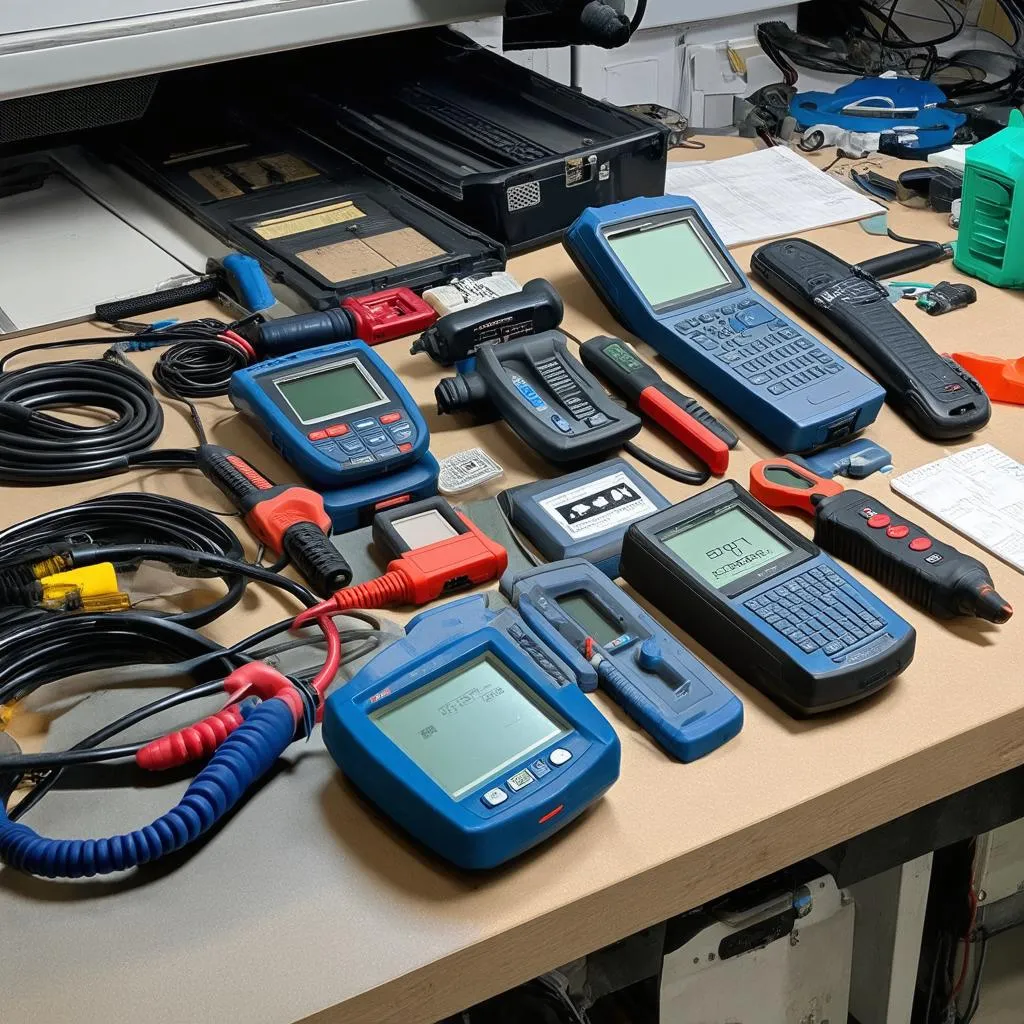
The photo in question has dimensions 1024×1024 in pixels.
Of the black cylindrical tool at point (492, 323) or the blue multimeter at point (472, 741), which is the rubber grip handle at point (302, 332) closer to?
the black cylindrical tool at point (492, 323)

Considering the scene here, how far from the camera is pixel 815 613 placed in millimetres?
829

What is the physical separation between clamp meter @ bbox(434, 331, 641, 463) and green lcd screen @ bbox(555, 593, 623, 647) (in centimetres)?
17

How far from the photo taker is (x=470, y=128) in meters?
1.43

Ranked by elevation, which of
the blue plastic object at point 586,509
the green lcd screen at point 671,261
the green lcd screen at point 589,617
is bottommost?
the green lcd screen at point 589,617

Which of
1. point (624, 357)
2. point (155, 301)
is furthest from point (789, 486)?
point (155, 301)

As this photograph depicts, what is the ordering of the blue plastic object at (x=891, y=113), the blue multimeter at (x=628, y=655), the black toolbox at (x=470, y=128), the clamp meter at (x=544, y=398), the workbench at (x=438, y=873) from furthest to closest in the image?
the blue plastic object at (x=891, y=113) < the black toolbox at (x=470, y=128) < the clamp meter at (x=544, y=398) < the blue multimeter at (x=628, y=655) < the workbench at (x=438, y=873)

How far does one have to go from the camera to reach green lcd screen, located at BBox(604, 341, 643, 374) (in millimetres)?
1096

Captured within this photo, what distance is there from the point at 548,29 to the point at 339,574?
89 cm

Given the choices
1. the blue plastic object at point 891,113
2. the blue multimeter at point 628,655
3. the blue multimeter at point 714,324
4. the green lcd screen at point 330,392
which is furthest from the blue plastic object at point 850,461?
the blue plastic object at point 891,113

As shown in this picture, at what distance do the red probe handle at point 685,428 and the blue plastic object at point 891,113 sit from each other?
708 mm

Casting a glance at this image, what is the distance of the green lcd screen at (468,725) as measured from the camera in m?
0.71

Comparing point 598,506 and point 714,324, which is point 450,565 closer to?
point 598,506

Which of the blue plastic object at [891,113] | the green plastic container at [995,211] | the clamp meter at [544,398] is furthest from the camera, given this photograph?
the blue plastic object at [891,113]

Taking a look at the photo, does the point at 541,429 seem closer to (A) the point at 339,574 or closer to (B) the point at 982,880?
(A) the point at 339,574
